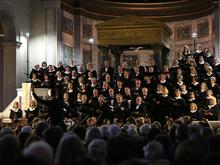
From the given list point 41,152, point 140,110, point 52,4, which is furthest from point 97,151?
point 52,4

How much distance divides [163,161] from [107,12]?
17.2 meters

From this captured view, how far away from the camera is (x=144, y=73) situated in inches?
539

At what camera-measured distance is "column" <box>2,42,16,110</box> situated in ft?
56.6

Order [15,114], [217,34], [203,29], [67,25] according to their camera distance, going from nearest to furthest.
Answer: [15,114] → [217,34] → [67,25] → [203,29]

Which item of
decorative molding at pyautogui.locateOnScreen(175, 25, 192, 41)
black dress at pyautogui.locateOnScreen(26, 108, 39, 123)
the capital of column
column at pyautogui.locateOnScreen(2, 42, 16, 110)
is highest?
the capital of column

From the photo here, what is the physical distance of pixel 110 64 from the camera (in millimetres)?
16766

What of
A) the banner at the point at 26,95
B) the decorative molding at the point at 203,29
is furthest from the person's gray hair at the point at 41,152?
the decorative molding at the point at 203,29

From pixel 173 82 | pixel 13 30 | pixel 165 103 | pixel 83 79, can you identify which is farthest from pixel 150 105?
pixel 13 30

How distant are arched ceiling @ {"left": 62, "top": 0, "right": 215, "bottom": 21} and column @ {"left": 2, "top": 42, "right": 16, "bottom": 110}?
12.0 ft

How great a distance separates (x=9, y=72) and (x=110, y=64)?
3.74 meters

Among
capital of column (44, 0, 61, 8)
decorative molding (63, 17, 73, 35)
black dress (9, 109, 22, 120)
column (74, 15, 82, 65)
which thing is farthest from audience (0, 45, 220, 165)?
column (74, 15, 82, 65)

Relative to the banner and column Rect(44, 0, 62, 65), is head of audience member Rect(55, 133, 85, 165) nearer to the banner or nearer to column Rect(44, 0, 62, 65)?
the banner

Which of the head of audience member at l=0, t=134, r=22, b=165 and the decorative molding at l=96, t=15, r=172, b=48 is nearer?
the head of audience member at l=0, t=134, r=22, b=165

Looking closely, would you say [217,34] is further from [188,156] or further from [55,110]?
[188,156]
